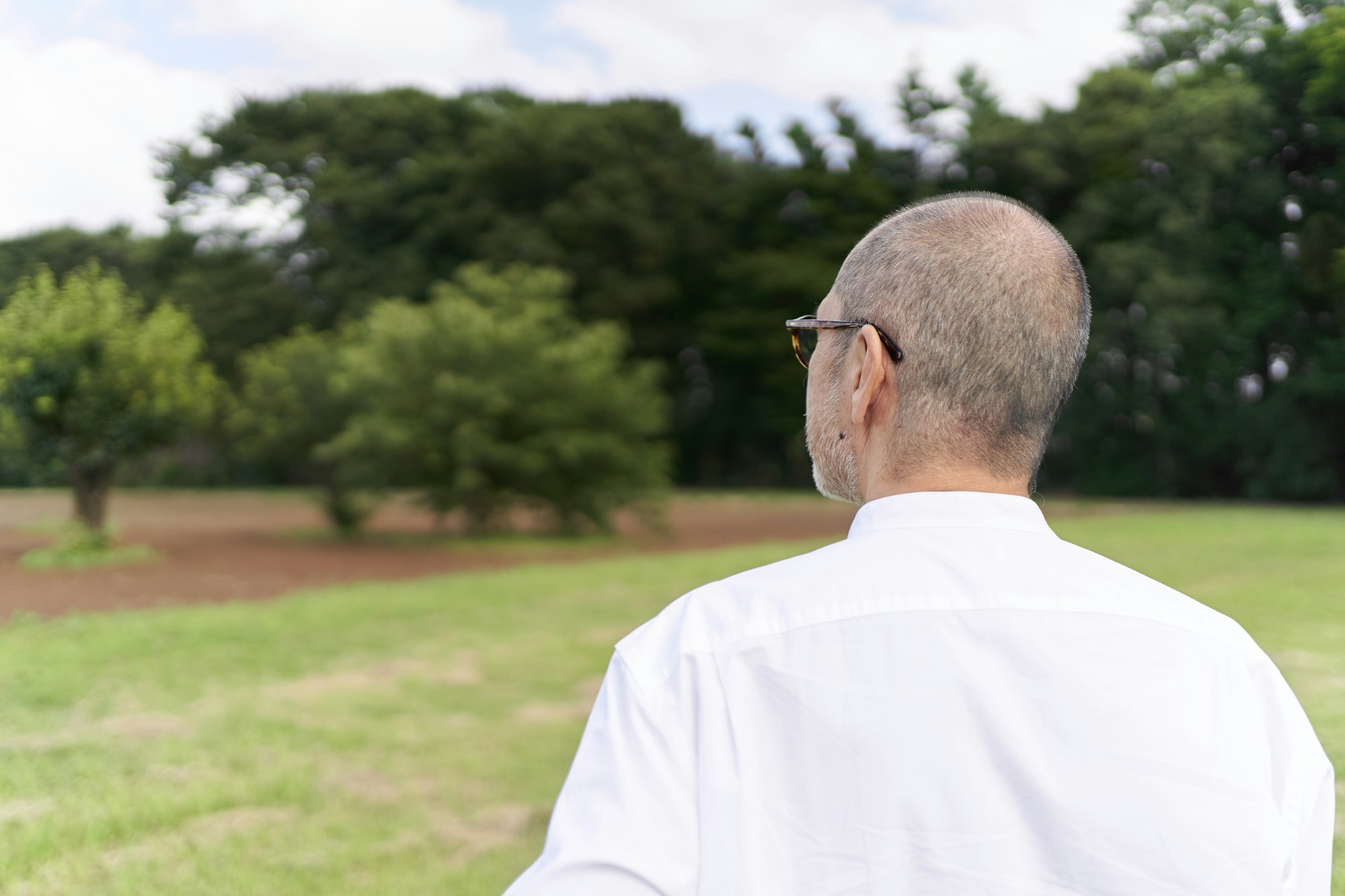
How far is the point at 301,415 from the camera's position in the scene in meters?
13.5

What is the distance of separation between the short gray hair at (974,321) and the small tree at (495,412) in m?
11.8

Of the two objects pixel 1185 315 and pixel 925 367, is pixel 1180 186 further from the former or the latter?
pixel 925 367

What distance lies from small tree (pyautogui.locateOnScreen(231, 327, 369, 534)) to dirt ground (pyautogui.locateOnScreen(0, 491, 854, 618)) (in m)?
0.51

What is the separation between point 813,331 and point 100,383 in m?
10.6

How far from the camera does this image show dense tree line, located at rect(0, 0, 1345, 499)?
4.29 metres

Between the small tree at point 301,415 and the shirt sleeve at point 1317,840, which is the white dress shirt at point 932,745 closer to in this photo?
the shirt sleeve at point 1317,840

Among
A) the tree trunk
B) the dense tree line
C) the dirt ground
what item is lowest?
the dirt ground

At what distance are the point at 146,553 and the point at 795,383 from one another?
585 inches

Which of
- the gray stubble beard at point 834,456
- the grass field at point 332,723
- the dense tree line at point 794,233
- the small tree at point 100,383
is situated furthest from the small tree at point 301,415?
the gray stubble beard at point 834,456

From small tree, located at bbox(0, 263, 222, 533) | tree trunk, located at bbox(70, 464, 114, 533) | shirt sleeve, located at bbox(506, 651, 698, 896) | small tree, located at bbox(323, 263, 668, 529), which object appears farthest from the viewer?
small tree, located at bbox(323, 263, 668, 529)

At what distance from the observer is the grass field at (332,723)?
3129 millimetres

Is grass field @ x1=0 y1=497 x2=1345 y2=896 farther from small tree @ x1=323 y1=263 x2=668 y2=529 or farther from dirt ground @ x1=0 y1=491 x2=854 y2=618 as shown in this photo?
small tree @ x1=323 y1=263 x2=668 y2=529

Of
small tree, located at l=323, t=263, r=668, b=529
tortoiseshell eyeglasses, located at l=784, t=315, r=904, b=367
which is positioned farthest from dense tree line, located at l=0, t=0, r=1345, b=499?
tortoiseshell eyeglasses, located at l=784, t=315, r=904, b=367

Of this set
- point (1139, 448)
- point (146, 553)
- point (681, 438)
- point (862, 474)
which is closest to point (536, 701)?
point (862, 474)
